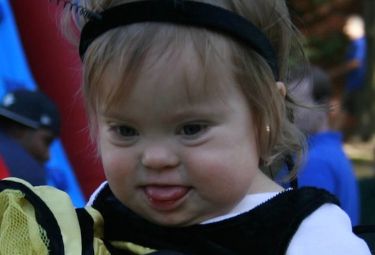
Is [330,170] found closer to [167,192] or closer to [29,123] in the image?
[29,123]

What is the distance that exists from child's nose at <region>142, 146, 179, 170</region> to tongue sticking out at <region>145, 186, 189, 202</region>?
43 mm

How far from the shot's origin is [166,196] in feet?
4.66

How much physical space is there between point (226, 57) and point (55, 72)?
306 centimetres

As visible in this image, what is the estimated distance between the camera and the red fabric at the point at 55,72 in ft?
14.0

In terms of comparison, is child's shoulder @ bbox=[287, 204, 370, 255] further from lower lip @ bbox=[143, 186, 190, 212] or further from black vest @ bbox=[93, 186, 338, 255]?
lower lip @ bbox=[143, 186, 190, 212]

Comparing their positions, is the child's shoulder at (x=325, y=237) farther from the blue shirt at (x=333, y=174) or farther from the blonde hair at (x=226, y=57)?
the blue shirt at (x=333, y=174)

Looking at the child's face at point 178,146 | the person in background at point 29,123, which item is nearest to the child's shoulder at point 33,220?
the child's face at point 178,146

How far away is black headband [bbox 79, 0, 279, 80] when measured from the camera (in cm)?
142

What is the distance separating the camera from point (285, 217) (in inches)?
58.0

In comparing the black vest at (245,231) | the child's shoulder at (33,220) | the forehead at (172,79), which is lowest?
the black vest at (245,231)

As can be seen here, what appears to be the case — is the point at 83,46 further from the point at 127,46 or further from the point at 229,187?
the point at 229,187

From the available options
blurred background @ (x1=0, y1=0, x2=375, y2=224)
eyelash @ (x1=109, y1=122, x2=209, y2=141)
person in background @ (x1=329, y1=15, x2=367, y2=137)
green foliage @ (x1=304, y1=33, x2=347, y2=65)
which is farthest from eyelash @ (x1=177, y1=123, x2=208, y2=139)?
green foliage @ (x1=304, y1=33, x2=347, y2=65)

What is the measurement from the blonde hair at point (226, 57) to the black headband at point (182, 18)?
0.04 feet

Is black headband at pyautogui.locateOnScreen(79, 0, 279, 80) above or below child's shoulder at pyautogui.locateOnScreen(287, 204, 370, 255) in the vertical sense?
above
